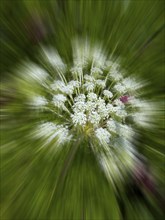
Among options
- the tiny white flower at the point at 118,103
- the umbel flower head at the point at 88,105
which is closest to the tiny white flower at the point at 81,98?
the umbel flower head at the point at 88,105

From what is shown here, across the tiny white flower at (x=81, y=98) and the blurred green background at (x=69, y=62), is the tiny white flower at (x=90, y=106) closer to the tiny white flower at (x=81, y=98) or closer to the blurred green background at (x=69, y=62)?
the tiny white flower at (x=81, y=98)

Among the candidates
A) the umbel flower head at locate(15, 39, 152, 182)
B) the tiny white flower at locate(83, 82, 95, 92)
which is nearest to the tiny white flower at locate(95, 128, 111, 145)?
the umbel flower head at locate(15, 39, 152, 182)

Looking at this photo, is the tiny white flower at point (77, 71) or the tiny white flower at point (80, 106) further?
the tiny white flower at point (77, 71)

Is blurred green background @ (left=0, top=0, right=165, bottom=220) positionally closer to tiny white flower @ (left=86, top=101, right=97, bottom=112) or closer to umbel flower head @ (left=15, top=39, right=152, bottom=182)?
umbel flower head @ (left=15, top=39, right=152, bottom=182)

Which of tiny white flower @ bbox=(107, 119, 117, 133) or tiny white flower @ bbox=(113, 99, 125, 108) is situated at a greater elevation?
tiny white flower @ bbox=(113, 99, 125, 108)

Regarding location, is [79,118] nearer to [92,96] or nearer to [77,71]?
[92,96]

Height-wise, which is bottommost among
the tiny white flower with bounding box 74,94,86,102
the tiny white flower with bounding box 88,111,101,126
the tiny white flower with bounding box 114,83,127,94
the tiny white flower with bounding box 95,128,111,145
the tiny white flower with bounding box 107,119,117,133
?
the tiny white flower with bounding box 95,128,111,145

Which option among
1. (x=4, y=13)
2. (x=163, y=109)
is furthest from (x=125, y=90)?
(x=4, y=13)

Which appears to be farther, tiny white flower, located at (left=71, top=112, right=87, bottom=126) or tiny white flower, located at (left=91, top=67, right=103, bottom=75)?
tiny white flower, located at (left=91, top=67, right=103, bottom=75)
